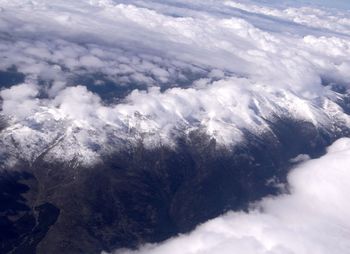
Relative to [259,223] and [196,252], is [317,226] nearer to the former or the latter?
[259,223]

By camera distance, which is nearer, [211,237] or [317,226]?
[211,237]

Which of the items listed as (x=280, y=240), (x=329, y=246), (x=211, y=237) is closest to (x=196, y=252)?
(x=211, y=237)

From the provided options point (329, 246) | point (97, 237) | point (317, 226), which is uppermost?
point (329, 246)

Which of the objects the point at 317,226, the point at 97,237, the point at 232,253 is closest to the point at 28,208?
the point at 97,237

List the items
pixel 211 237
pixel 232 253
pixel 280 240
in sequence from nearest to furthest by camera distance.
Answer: pixel 232 253
pixel 280 240
pixel 211 237

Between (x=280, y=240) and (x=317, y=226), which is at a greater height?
(x=280, y=240)

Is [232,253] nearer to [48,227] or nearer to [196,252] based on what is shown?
[196,252]

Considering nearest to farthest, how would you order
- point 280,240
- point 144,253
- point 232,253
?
point 232,253
point 280,240
point 144,253

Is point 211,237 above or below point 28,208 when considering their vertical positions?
above

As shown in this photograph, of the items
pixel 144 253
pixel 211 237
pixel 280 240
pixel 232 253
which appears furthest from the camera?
pixel 144 253
